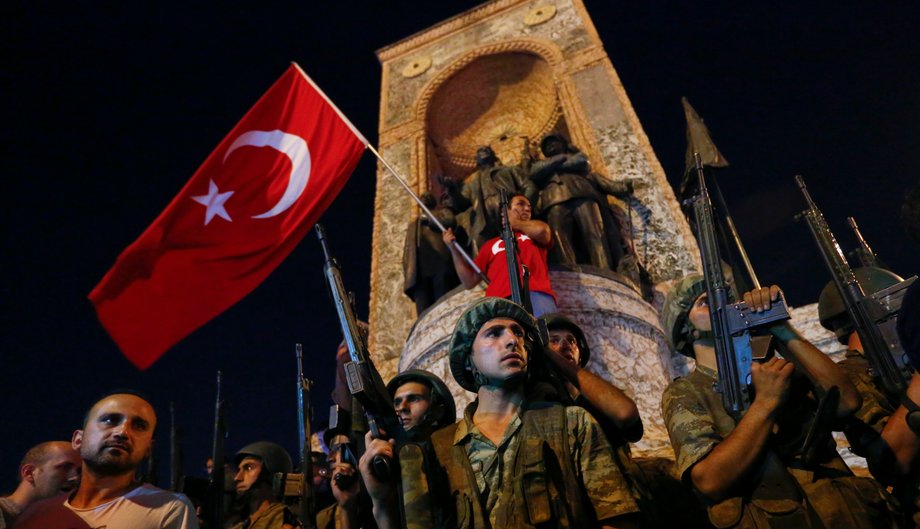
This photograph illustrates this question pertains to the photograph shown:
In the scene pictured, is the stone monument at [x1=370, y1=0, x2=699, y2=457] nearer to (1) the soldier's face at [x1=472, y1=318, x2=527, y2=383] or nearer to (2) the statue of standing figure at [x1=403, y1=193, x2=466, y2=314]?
(2) the statue of standing figure at [x1=403, y1=193, x2=466, y2=314]

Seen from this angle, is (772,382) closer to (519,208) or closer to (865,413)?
(865,413)

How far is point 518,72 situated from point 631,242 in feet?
19.5

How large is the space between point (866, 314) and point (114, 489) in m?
3.71

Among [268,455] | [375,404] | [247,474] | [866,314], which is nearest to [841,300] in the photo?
[866,314]

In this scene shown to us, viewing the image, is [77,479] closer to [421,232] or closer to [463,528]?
[463,528]

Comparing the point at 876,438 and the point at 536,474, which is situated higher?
the point at 536,474

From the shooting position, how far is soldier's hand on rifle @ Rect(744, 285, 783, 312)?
261 cm

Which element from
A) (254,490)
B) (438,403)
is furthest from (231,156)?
(438,403)

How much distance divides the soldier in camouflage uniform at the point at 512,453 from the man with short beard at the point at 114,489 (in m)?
1.28

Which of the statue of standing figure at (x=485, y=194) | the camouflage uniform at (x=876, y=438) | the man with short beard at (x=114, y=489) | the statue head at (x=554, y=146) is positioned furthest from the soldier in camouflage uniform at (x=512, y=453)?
the statue head at (x=554, y=146)

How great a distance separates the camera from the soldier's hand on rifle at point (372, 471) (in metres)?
2.45

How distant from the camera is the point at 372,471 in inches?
97.0

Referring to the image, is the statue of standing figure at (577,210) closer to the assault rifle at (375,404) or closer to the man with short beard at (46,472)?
the assault rifle at (375,404)

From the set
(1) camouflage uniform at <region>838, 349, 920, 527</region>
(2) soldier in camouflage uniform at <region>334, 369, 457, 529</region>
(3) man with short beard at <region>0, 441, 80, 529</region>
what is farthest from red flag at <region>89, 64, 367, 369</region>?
(1) camouflage uniform at <region>838, 349, 920, 527</region>
